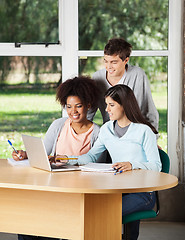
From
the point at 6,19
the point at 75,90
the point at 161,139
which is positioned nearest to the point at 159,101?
the point at 161,139

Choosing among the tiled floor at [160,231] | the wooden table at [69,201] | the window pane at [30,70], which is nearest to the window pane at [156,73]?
the window pane at [30,70]

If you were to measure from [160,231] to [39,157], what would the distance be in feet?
6.11

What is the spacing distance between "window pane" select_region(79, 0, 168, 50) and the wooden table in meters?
2.03

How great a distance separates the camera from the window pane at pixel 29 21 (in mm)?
4457

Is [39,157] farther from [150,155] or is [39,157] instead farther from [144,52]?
[144,52]

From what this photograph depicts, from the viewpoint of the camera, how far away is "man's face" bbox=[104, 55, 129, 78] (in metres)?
3.76

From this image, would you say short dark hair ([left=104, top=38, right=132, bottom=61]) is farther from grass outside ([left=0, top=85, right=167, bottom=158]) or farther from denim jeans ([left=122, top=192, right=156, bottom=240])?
denim jeans ([left=122, top=192, right=156, bottom=240])

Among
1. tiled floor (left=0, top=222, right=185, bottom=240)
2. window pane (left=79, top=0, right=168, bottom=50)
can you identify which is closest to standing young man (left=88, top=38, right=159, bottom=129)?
window pane (left=79, top=0, right=168, bottom=50)

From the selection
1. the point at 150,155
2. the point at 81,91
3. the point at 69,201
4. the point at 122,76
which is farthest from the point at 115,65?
the point at 69,201

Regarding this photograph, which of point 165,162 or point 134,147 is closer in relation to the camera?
point 134,147

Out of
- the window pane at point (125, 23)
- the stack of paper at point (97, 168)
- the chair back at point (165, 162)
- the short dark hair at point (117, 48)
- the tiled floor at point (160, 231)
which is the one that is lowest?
the tiled floor at point (160, 231)

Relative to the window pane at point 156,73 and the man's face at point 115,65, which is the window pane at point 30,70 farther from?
the man's face at point 115,65

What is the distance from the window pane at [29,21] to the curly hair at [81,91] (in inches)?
37.9

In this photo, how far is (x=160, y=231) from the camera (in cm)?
421
